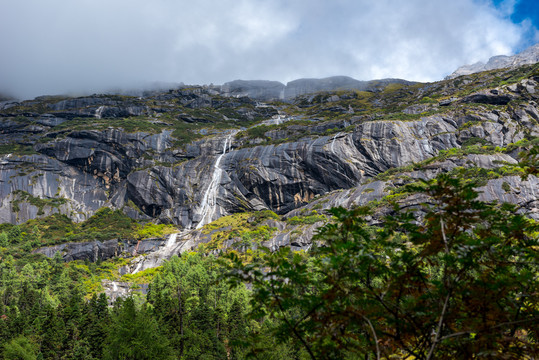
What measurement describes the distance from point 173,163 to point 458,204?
106 metres

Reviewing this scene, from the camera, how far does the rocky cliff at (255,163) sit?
75812 millimetres

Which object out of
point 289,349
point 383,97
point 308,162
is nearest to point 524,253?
point 289,349

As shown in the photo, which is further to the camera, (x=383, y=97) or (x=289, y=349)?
(x=383, y=97)

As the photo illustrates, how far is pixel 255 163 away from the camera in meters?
94.7

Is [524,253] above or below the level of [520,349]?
above

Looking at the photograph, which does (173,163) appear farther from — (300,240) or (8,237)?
(300,240)

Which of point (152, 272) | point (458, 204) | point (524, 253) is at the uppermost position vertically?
point (458, 204)

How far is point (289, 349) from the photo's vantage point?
2603cm

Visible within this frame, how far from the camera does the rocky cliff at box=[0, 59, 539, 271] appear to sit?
249ft

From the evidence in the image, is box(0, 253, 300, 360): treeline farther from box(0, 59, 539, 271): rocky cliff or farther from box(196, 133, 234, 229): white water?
box(196, 133, 234, 229): white water

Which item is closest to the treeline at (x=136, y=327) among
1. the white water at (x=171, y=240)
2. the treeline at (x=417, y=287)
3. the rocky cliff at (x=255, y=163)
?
the treeline at (x=417, y=287)

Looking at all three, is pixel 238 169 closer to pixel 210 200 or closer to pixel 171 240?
pixel 210 200

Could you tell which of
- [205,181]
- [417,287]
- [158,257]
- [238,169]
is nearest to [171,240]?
[158,257]

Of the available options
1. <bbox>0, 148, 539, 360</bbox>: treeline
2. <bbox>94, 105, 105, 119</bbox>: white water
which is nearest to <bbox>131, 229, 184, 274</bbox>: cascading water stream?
<bbox>0, 148, 539, 360</bbox>: treeline
